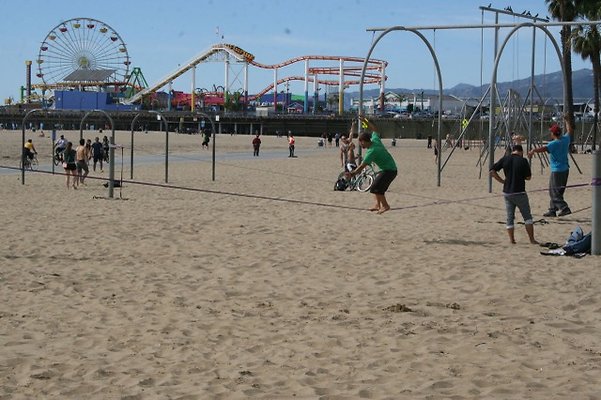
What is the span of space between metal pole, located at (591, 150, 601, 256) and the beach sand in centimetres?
35

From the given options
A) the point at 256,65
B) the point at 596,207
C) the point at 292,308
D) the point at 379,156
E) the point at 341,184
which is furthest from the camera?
the point at 256,65

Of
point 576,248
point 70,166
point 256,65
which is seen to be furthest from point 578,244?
point 256,65

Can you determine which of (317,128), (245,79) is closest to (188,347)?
(317,128)

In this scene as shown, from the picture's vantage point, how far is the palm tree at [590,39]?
43.9 m

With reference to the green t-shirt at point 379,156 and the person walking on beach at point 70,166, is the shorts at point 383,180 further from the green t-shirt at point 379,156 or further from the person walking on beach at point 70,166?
the person walking on beach at point 70,166

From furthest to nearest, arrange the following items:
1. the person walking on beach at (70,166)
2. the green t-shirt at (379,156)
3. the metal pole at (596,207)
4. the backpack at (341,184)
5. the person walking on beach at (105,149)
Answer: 1. the person walking on beach at (105,149)
2. the person walking on beach at (70,166)
3. the backpack at (341,184)
4. the green t-shirt at (379,156)
5. the metal pole at (596,207)

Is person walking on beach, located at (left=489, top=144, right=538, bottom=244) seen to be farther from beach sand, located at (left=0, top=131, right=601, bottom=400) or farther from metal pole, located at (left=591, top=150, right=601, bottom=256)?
metal pole, located at (left=591, top=150, right=601, bottom=256)

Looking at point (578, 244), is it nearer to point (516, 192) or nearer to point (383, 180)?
point (516, 192)

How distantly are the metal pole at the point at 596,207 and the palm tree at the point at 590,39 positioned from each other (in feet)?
117

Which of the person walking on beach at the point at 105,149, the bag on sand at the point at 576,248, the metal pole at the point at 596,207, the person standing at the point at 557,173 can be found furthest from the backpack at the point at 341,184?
the person walking on beach at the point at 105,149

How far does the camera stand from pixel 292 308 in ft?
24.5

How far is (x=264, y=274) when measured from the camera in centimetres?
909

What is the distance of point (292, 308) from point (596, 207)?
4.49m

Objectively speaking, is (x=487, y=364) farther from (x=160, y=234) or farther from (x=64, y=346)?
(x=160, y=234)
